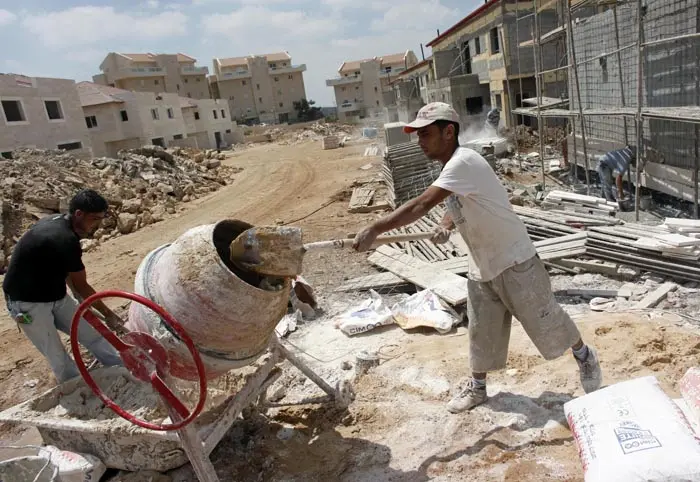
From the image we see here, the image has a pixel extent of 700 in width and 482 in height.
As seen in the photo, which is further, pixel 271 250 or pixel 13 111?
pixel 13 111

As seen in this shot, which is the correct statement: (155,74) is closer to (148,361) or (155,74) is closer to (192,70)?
(192,70)

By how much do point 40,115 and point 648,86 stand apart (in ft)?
88.5

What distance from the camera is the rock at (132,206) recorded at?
13.9 metres

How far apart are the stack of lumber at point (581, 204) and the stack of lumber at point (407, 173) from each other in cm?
292

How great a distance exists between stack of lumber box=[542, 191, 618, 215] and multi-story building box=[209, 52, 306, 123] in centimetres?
6539

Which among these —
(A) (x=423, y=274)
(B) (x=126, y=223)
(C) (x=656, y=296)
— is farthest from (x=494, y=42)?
(C) (x=656, y=296)

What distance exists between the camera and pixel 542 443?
297cm

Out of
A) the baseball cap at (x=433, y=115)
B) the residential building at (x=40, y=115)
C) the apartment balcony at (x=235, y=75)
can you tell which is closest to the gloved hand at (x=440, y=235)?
the baseball cap at (x=433, y=115)

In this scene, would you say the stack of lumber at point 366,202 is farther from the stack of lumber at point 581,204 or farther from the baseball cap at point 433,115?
the baseball cap at point 433,115

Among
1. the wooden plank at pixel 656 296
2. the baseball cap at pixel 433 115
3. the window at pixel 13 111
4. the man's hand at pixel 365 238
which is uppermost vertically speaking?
the window at pixel 13 111

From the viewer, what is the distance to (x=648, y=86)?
916cm

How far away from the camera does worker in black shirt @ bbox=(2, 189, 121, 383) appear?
140 inches

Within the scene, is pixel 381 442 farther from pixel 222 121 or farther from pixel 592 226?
pixel 222 121

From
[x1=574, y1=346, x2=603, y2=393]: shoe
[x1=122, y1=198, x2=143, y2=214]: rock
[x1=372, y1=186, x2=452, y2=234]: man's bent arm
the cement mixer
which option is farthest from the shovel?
[x1=122, y1=198, x2=143, y2=214]: rock
